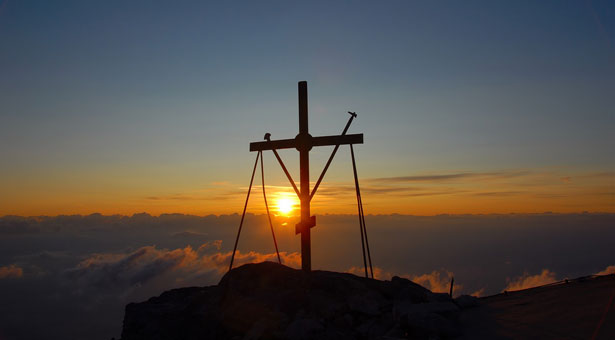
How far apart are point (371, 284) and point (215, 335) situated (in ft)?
16.6

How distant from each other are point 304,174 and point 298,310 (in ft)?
14.6

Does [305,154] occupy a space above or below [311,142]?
below

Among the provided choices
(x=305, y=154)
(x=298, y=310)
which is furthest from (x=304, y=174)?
(x=298, y=310)

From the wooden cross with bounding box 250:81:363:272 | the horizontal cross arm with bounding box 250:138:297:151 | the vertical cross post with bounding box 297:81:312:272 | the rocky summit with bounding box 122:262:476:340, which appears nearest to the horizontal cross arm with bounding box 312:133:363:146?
the wooden cross with bounding box 250:81:363:272

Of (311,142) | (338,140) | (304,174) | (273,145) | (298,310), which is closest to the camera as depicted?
(298,310)

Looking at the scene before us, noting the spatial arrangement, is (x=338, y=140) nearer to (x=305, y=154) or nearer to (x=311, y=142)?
(x=311, y=142)

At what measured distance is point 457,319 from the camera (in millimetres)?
11102

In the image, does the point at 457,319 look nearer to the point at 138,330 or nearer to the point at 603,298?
the point at 603,298

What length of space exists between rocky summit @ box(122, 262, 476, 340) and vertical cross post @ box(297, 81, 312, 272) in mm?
717

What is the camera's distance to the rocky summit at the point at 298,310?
10273 mm

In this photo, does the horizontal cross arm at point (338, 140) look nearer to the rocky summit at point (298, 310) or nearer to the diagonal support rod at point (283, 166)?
the diagonal support rod at point (283, 166)

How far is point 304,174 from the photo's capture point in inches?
546

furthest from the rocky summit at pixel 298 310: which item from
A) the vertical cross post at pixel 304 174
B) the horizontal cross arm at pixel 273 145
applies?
the horizontal cross arm at pixel 273 145

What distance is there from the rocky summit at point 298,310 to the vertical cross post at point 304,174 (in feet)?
2.35
